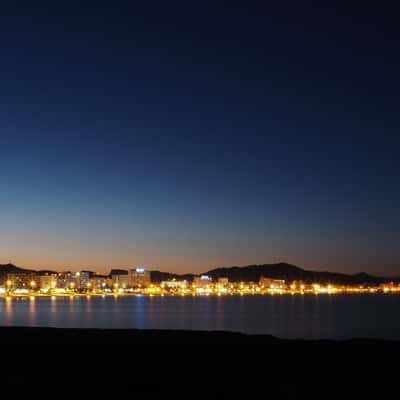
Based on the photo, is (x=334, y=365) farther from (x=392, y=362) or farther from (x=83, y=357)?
(x=83, y=357)

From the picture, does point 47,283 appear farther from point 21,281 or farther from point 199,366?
point 199,366

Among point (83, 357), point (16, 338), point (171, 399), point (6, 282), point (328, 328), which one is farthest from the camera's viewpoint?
point (6, 282)

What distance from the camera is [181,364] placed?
1121cm

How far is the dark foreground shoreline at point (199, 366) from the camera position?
918cm

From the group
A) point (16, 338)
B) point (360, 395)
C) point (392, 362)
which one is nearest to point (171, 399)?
point (360, 395)

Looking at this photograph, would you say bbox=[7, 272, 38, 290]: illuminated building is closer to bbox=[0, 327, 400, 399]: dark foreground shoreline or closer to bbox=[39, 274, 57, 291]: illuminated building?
bbox=[39, 274, 57, 291]: illuminated building

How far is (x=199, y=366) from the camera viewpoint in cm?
1105

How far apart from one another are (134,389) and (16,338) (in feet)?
22.8

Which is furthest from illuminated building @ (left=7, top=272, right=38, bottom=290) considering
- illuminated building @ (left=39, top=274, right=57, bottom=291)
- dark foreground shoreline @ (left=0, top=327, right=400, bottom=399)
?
dark foreground shoreline @ (left=0, top=327, right=400, bottom=399)

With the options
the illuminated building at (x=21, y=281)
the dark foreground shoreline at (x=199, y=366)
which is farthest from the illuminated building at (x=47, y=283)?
the dark foreground shoreline at (x=199, y=366)

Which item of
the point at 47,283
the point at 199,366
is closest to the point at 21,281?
the point at 47,283

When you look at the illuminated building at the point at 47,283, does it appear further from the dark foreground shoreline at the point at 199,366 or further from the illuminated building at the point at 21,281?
the dark foreground shoreline at the point at 199,366

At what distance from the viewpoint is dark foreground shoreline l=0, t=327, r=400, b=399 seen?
918 centimetres

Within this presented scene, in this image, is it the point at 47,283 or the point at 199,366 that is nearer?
the point at 199,366
